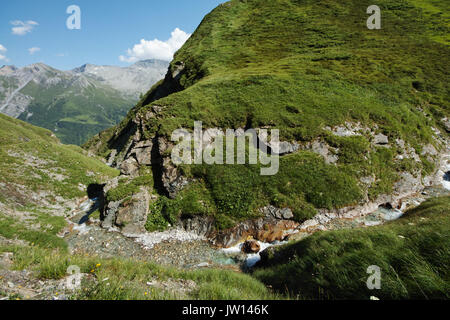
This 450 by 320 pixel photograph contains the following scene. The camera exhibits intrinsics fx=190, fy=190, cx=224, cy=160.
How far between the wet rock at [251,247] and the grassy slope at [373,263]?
5.28 metres

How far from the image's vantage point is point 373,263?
235 inches

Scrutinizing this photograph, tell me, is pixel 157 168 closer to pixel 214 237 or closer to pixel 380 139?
pixel 214 237

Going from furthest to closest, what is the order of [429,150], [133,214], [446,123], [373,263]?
[446,123] < [429,150] < [133,214] < [373,263]

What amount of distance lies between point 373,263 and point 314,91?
98.3ft

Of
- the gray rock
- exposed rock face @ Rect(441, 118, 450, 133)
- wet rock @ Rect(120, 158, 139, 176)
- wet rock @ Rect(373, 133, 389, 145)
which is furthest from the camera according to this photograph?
exposed rock face @ Rect(441, 118, 450, 133)

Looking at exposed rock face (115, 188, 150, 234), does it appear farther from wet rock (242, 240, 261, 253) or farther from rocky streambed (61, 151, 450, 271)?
wet rock (242, 240, 261, 253)

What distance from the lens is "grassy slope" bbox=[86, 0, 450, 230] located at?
19094 millimetres

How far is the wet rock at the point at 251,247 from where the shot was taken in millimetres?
15262

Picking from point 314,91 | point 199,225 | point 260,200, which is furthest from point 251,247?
point 314,91

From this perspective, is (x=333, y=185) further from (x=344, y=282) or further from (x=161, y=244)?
(x=161, y=244)

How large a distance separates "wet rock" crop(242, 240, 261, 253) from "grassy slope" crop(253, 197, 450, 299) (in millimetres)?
5277

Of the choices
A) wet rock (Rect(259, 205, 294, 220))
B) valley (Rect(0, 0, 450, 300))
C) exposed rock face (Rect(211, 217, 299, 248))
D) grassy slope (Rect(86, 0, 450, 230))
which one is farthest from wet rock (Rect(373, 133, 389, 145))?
exposed rock face (Rect(211, 217, 299, 248))
